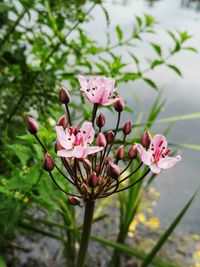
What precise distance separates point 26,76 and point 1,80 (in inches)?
7.6

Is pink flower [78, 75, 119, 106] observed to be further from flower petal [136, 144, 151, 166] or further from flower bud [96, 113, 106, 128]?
flower petal [136, 144, 151, 166]

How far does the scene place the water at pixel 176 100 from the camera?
409 cm

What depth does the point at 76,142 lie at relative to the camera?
1141 mm

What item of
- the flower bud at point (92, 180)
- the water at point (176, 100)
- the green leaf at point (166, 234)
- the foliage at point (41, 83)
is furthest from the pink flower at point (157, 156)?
the water at point (176, 100)

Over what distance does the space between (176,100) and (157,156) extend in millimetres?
4534

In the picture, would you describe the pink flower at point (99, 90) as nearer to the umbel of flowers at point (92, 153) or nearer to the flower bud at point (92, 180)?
the umbel of flowers at point (92, 153)

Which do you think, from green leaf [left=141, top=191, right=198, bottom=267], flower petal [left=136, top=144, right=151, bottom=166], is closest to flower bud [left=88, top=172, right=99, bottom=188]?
flower petal [left=136, top=144, right=151, bottom=166]

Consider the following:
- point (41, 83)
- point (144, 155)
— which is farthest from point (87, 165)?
point (41, 83)

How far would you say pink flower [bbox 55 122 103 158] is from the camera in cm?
110

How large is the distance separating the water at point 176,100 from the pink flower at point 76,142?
137 centimetres

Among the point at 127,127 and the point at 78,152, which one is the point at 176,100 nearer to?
the point at 127,127

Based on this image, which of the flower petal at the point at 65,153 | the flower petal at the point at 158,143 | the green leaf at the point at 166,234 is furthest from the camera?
the green leaf at the point at 166,234

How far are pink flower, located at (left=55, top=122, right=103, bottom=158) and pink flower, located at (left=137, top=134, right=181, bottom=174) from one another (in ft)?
0.37

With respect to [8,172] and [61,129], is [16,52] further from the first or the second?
[61,129]
